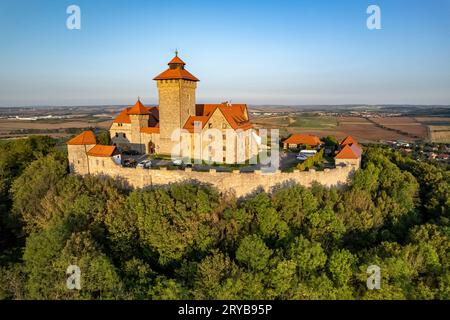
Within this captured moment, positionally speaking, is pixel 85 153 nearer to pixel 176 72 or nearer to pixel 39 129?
pixel 176 72

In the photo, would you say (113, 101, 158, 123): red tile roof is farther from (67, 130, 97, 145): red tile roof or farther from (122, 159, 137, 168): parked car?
(67, 130, 97, 145): red tile roof

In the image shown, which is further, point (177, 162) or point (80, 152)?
point (177, 162)

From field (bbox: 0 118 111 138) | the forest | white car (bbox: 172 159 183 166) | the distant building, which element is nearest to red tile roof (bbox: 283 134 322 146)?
the forest

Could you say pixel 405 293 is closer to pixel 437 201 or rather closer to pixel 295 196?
pixel 295 196

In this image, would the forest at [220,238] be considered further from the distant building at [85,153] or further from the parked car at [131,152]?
the parked car at [131,152]

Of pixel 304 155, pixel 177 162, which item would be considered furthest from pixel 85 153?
pixel 304 155
